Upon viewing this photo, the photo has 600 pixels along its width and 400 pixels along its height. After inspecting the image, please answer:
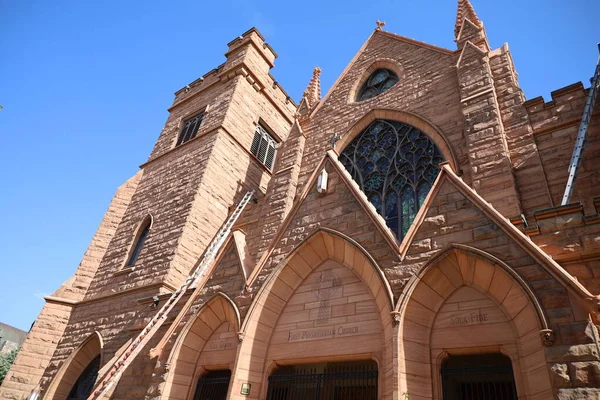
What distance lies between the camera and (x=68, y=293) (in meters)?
13.1

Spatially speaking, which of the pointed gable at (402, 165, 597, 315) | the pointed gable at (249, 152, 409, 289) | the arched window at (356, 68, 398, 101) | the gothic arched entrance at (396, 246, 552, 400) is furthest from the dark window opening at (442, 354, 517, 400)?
the arched window at (356, 68, 398, 101)

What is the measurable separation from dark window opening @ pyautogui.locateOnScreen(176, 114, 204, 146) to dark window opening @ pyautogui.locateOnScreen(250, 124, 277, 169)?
2486 mm

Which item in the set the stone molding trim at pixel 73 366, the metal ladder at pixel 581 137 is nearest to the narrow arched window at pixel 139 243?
the stone molding trim at pixel 73 366

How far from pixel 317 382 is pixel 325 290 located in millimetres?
1507

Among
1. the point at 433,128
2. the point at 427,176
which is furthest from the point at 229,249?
the point at 433,128

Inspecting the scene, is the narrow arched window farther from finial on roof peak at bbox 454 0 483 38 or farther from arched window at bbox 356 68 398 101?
finial on roof peak at bbox 454 0 483 38

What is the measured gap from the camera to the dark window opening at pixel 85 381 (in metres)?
10.8

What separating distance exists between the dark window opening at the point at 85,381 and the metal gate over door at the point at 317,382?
22.3ft

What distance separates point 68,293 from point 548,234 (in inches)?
545

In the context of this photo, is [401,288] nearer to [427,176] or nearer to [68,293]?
[427,176]

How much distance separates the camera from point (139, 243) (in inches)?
535

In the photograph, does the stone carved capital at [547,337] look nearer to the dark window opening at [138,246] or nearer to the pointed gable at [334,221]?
the pointed gable at [334,221]

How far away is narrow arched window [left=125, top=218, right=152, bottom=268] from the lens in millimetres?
13016

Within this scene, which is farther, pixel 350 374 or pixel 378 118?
pixel 378 118
